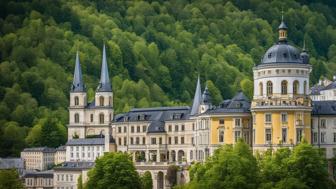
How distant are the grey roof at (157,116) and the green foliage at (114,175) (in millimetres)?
21690

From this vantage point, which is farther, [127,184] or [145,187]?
[145,187]

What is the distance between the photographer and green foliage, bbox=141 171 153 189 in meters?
116

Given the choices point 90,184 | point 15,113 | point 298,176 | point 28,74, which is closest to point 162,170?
point 90,184

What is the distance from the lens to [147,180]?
117688 mm

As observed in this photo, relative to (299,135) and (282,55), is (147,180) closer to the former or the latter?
(299,135)

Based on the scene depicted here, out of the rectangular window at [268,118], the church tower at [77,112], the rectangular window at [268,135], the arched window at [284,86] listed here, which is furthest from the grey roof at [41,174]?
the arched window at [284,86]

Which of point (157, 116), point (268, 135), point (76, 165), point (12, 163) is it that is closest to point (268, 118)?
point (268, 135)

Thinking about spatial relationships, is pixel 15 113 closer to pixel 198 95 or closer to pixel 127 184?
pixel 198 95

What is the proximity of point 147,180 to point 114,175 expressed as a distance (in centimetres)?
990

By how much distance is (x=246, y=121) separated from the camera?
112m

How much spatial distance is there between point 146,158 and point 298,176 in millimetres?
38200

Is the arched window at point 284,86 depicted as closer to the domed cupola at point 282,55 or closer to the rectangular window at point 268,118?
the domed cupola at point 282,55

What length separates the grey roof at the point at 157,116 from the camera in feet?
432

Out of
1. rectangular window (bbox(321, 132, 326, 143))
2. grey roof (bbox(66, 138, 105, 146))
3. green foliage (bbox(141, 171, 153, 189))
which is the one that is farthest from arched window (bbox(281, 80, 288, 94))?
grey roof (bbox(66, 138, 105, 146))
